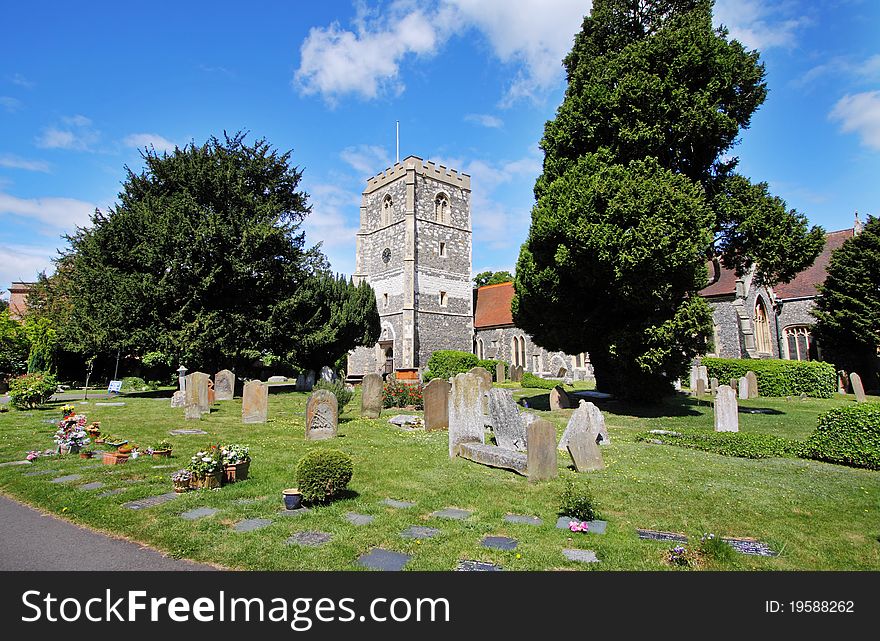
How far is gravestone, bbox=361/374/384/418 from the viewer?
45.4ft

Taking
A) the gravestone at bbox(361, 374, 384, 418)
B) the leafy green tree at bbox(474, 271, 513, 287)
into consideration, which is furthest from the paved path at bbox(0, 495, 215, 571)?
the leafy green tree at bbox(474, 271, 513, 287)

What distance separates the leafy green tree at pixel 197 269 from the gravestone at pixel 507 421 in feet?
48.5

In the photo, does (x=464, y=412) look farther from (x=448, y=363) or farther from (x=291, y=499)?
(x=448, y=363)

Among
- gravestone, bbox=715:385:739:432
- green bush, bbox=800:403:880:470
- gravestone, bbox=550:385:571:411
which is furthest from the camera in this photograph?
gravestone, bbox=550:385:571:411

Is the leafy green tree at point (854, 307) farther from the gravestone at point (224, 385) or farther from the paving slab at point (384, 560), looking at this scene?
the gravestone at point (224, 385)

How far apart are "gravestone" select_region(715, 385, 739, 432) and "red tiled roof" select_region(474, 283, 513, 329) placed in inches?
940

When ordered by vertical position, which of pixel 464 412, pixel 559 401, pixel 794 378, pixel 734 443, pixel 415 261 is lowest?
pixel 734 443

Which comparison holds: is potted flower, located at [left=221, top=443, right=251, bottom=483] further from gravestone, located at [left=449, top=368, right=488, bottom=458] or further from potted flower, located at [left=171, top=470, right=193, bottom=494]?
gravestone, located at [left=449, top=368, right=488, bottom=458]

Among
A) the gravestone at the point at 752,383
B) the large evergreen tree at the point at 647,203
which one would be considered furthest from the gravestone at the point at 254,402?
the gravestone at the point at 752,383

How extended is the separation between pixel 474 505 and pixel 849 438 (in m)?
6.72

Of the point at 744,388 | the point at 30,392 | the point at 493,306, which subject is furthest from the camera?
the point at 493,306

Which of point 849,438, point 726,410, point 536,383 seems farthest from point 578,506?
point 536,383

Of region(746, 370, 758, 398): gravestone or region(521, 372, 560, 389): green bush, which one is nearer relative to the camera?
region(746, 370, 758, 398): gravestone

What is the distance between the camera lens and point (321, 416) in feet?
34.1
